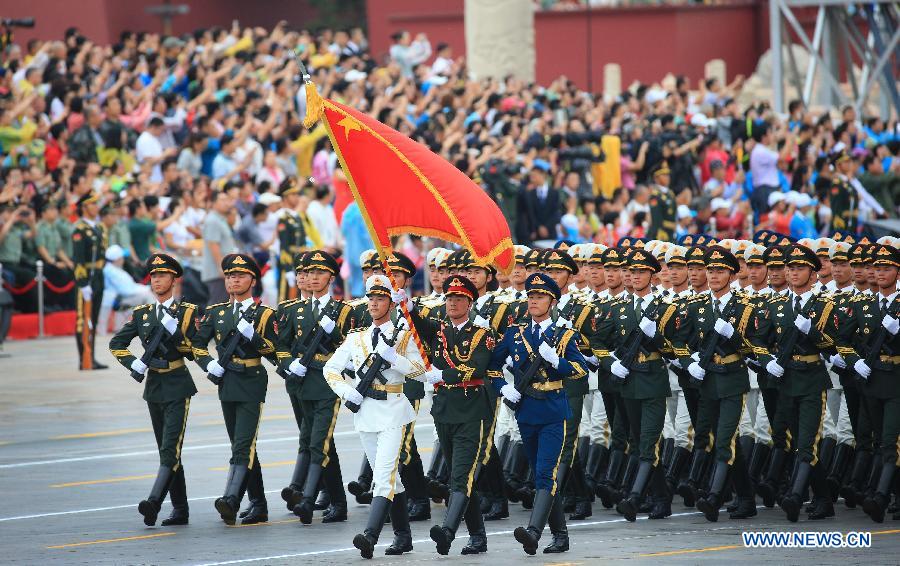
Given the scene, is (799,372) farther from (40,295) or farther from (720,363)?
(40,295)

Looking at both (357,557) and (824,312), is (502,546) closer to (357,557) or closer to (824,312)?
(357,557)

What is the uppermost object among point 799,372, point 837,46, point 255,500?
point 837,46

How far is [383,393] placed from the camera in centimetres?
1244

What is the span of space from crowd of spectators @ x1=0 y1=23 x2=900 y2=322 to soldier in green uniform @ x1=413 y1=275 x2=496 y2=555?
11.4 m

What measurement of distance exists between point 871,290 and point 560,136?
15.2 metres

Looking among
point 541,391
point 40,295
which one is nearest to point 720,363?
point 541,391

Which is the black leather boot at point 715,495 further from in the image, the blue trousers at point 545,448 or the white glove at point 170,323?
the white glove at point 170,323

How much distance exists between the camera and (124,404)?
20328 mm

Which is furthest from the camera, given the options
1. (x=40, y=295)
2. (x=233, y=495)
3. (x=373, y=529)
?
(x=40, y=295)

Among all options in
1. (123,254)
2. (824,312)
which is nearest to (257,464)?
(824,312)

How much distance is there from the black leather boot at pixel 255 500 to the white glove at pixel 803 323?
4190 millimetres

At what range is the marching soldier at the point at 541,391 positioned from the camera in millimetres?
12320

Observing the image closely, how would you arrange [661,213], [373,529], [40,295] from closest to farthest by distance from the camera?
1. [373,529]
2. [40,295]
3. [661,213]

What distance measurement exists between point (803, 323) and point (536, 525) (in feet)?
10.2
